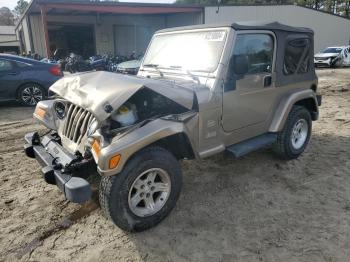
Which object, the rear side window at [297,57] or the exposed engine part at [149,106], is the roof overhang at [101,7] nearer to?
the rear side window at [297,57]

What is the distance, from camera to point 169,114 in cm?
349

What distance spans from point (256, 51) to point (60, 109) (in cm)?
265

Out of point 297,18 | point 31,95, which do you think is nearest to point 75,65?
point 31,95

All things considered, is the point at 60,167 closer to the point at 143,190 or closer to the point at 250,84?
the point at 143,190

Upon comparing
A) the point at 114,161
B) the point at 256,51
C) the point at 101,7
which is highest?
the point at 101,7

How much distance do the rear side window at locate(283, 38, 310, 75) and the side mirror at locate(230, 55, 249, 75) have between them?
1122 millimetres

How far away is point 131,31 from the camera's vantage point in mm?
25547

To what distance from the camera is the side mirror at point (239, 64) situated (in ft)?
12.2

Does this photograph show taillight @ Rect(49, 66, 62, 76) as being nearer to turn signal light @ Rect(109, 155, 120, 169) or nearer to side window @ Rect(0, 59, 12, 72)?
side window @ Rect(0, 59, 12, 72)

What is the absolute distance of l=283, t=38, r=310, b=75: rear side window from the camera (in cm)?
469

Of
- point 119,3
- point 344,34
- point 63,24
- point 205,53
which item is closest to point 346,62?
point 344,34

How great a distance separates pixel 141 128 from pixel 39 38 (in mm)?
21690

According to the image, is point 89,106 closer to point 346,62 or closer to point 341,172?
point 341,172

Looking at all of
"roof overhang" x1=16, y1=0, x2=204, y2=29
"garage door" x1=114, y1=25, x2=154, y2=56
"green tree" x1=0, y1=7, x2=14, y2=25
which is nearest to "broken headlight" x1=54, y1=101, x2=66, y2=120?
"roof overhang" x1=16, y1=0, x2=204, y2=29
